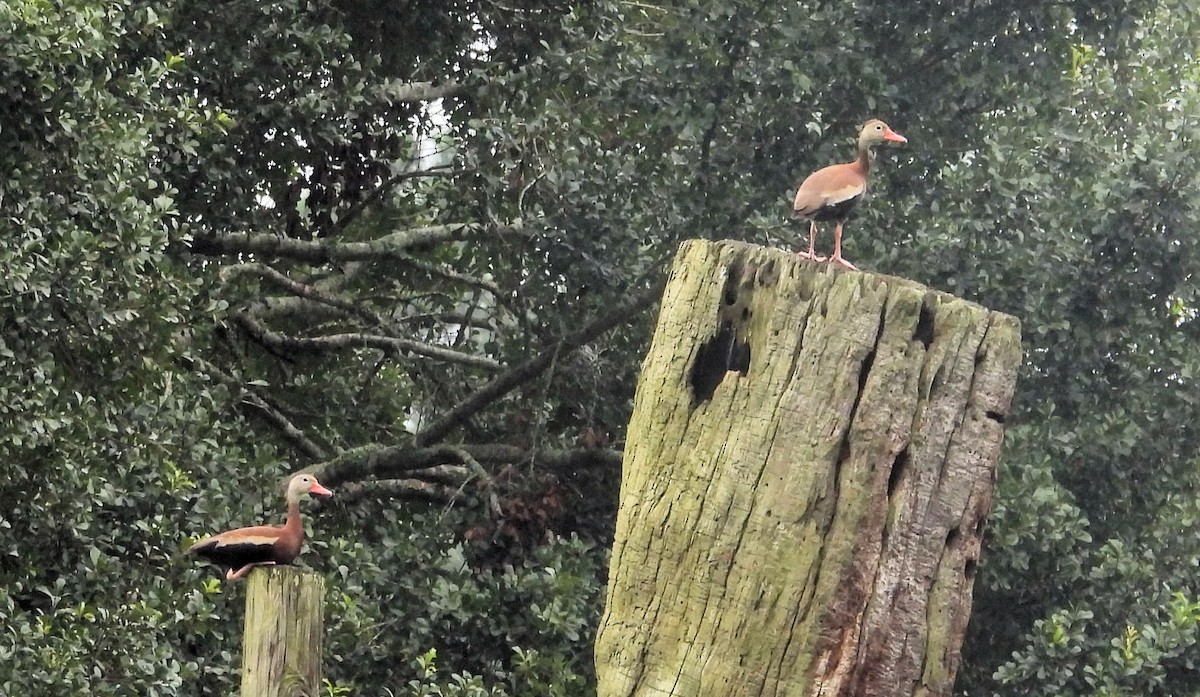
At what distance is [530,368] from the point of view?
8.65 meters

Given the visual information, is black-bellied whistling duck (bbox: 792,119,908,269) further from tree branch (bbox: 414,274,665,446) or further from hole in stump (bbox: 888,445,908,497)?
hole in stump (bbox: 888,445,908,497)

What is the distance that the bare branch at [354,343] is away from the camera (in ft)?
32.2

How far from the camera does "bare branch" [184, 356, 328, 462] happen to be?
9.10 meters

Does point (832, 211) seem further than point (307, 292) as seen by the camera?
No

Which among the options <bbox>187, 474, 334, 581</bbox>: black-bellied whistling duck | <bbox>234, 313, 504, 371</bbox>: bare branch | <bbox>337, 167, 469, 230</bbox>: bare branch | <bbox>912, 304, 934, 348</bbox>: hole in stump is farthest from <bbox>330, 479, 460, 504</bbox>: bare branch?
<bbox>912, 304, 934, 348</bbox>: hole in stump

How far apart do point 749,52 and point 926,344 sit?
→ 4.98m

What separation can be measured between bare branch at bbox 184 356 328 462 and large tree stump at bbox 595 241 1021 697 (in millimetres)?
6378

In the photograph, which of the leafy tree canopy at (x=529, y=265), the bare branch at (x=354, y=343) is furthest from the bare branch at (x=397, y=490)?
the bare branch at (x=354, y=343)

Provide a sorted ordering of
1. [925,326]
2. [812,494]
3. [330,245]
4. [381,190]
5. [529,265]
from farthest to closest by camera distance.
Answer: [381,190] → [330,245] → [529,265] → [925,326] → [812,494]

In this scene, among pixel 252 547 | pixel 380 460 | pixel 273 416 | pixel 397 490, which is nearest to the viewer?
pixel 252 547

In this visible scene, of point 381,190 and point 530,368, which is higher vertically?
point 381,190

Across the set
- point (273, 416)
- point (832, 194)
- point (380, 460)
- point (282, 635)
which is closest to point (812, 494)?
point (282, 635)

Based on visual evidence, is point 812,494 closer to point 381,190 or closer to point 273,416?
point 273,416

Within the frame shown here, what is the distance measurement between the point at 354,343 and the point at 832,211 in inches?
202
